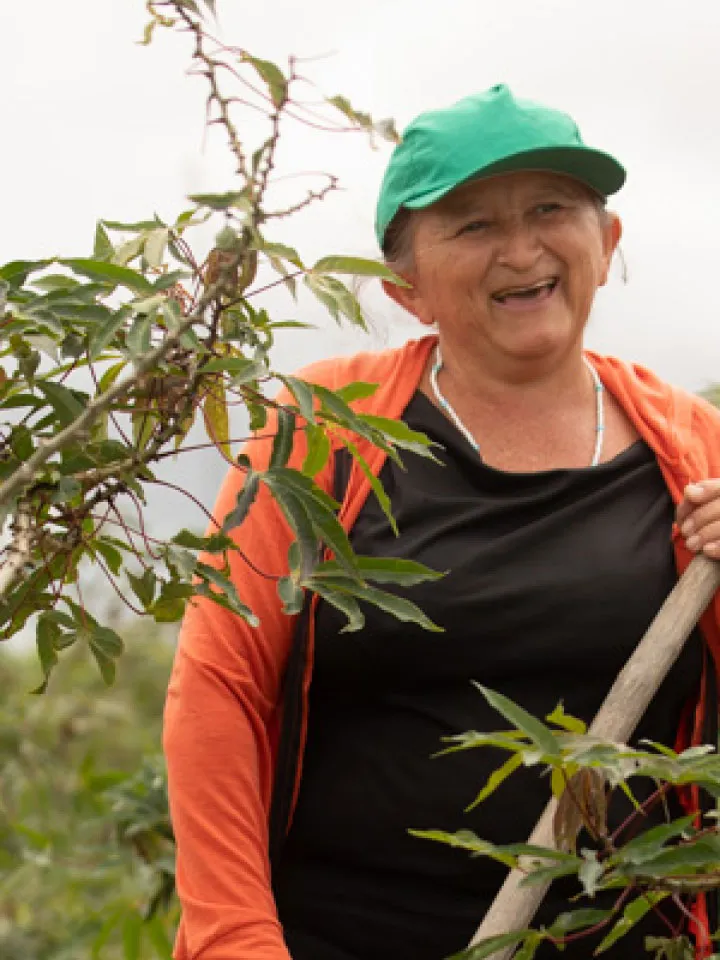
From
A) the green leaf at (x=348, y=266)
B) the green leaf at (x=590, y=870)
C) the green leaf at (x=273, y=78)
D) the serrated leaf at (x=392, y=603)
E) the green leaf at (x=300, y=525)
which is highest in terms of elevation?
the green leaf at (x=273, y=78)

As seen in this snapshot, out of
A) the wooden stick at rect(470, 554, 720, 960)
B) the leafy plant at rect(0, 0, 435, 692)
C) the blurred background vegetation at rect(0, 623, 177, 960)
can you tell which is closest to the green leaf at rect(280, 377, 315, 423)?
the leafy plant at rect(0, 0, 435, 692)

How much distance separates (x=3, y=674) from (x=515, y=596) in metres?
2.16

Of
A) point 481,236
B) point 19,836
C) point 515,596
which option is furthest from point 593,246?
point 19,836

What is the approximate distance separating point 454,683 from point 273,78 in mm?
936

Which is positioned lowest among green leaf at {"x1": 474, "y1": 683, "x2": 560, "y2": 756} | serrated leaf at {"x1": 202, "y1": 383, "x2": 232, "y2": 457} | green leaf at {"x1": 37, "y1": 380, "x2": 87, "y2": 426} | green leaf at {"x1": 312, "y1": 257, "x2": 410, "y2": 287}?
green leaf at {"x1": 474, "y1": 683, "x2": 560, "y2": 756}

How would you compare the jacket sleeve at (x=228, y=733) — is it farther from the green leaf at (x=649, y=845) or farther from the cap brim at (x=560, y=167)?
the green leaf at (x=649, y=845)

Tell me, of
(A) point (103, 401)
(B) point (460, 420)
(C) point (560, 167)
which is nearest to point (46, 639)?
(A) point (103, 401)

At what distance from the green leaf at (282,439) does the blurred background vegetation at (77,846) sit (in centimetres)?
130

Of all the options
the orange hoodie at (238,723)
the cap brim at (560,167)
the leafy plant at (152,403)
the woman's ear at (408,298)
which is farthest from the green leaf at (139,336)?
the woman's ear at (408,298)

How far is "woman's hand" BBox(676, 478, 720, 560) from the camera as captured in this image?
6.25 ft

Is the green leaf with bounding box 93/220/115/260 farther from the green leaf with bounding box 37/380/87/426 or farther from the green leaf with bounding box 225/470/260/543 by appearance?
the green leaf with bounding box 225/470/260/543

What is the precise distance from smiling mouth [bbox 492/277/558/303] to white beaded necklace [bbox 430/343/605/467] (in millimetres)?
169

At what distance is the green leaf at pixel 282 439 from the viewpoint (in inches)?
55.7

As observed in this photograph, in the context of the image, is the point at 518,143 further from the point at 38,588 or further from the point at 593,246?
the point at 38,588
